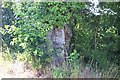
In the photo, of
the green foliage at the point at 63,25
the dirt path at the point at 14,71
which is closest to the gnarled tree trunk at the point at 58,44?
the green foliage at the point at 63,25

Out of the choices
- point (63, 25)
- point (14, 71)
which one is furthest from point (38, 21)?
point (14, 71)

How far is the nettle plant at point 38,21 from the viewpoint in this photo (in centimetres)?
275

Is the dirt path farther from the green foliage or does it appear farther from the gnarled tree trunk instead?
the gnarled tree trunk

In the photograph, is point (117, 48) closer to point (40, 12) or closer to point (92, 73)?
point (92, 73)

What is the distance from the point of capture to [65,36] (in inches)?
119

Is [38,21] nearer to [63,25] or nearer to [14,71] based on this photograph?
[63,25]

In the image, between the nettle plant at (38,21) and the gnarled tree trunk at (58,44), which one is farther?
the gnarled tree trunk at (58,44)

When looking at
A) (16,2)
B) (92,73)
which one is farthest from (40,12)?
(92,73)

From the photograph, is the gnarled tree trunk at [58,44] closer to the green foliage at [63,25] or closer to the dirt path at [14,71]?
the green foliage at [63,25]

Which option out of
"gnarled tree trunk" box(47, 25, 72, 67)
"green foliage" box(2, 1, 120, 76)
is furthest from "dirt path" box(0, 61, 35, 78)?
"gnarled tree trunk" box(47, 25, 72, 67)

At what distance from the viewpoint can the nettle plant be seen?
2.75 m

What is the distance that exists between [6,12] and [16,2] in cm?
56

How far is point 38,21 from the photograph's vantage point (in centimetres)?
276

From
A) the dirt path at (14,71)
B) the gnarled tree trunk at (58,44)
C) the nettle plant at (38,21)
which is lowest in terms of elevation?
the dirt path at (14,71)
